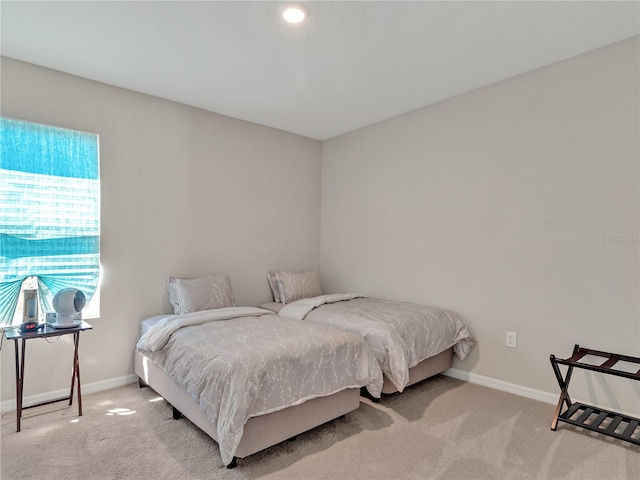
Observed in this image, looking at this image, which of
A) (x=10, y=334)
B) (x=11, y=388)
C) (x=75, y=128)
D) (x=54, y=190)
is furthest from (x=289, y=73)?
(x=11, y=388)

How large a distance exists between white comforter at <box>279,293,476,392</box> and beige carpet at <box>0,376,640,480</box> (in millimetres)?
377

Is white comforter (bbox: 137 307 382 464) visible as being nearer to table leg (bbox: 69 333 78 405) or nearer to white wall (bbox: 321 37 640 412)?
table leg (bbox: 69 333 78 405)

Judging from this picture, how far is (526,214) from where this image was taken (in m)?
3.01

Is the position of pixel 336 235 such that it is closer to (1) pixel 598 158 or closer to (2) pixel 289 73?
(2) pixel 289 73

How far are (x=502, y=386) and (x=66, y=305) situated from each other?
3.44m

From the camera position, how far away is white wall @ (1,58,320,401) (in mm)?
2904

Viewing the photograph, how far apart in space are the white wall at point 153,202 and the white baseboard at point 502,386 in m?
2.16

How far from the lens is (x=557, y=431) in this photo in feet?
7.97

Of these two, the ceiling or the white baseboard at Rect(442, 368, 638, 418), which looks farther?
the white baseboard at Rect(442, 368, 638, 418)

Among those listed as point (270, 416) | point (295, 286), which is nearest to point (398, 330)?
point (270, 416)

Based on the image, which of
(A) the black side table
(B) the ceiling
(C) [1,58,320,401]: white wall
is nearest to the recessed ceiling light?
(B) the ceiling

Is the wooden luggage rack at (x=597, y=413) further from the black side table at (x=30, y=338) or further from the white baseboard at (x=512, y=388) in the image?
the black side table at (x=30, y=338)

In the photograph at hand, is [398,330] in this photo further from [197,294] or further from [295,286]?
[197,294]

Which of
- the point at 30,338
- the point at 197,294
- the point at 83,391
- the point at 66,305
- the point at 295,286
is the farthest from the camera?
the point at 295,286
